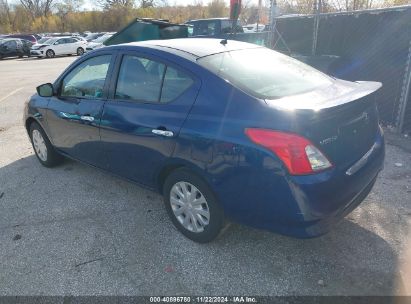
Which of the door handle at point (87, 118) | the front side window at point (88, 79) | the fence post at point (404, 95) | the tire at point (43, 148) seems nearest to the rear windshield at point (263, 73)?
the front side window at point (88, 79)

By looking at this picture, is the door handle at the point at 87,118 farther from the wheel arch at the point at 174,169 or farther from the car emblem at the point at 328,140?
the car emblem at the point at 328,140

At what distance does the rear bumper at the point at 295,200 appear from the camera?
2.31m

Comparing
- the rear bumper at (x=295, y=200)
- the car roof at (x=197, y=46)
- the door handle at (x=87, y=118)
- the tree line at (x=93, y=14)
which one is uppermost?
the tree line at (x=93, y=14)

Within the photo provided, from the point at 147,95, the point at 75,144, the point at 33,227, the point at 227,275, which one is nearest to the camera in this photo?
the point at 227,275

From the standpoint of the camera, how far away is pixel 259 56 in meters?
3.29

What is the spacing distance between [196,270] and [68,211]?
1703mm

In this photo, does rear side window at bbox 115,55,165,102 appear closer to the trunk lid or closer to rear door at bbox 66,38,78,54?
the trunk lid

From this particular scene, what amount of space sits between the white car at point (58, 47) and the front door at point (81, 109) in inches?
1026

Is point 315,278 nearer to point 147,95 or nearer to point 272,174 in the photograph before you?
point 272,174

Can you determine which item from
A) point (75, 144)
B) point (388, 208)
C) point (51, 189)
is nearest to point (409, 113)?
point (388, 208)

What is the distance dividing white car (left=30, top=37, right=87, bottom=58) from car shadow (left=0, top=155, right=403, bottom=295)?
2655 centimetres

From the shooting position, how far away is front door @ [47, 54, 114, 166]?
360 centimetres

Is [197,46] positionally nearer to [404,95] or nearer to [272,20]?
[404,95]

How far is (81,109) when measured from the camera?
148 inches
